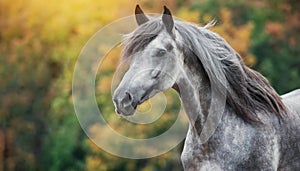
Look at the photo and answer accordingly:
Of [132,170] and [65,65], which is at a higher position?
[65,65]

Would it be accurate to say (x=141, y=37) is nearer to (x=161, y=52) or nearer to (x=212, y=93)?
(x=161, y=52)

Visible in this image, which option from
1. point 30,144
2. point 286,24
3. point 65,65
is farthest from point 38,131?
point 286,24

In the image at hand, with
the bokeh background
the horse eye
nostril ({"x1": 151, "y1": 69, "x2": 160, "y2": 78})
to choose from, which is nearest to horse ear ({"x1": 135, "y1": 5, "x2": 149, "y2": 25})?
the horse eye

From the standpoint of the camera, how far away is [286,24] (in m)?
21.1

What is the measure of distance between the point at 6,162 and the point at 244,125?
15.1 m

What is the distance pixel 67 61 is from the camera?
772 inches

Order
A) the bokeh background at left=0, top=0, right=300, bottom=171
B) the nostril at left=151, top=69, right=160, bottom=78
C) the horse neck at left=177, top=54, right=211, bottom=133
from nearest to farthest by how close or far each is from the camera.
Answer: the nostril at left=151, top=69, right=160, bottom=78 < the horse neck at left=177, top=54, right=211, bottom=133 < the bokeh background at left=0, top=0, right=300, bottom=171

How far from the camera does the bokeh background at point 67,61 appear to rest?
60.2 feet

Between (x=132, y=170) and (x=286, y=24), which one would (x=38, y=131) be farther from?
(x=286, y=24)

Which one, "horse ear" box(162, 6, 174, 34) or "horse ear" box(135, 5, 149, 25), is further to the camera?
"horse ear" box(135, 5, 149, 25)

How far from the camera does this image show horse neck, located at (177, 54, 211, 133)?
466cm

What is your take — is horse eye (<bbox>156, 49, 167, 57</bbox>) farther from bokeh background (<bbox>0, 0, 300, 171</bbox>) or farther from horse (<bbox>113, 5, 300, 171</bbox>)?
bokeh background (<bbox>0, 0, 300, 171</bbox>)

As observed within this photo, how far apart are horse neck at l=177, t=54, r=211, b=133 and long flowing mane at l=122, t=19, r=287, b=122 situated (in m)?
0.04

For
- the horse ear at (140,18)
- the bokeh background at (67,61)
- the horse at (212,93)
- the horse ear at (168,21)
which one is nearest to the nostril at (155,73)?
the horse at (212,93)
